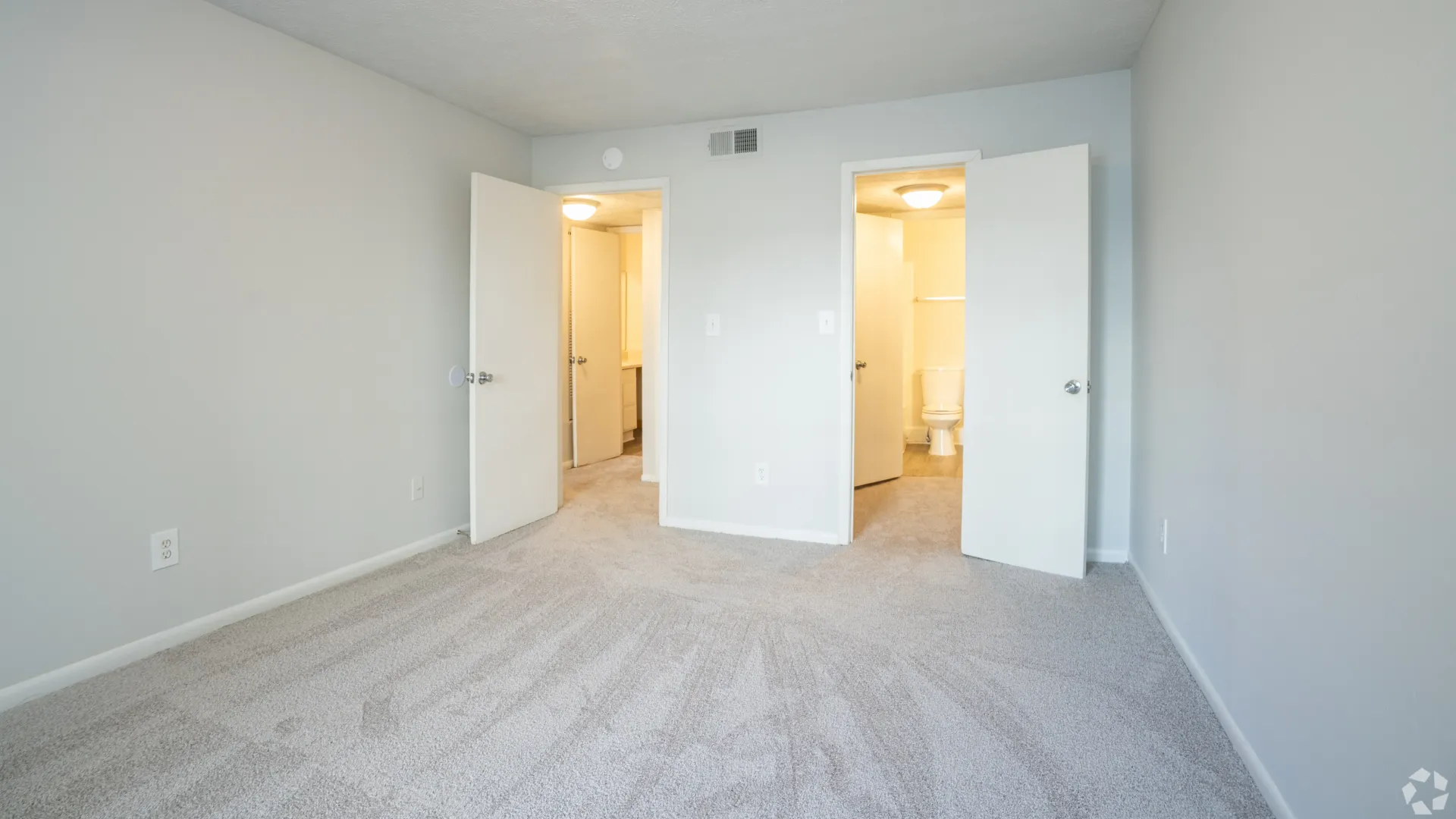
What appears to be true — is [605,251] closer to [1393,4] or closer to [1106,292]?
[1106,292]

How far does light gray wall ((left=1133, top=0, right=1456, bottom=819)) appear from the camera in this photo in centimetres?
104

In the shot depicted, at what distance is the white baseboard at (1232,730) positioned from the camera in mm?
1561

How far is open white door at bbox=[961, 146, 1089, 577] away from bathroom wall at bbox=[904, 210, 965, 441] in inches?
147

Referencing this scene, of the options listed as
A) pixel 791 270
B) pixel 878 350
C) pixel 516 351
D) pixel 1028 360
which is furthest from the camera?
pixel 878 350

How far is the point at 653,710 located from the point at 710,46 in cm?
252

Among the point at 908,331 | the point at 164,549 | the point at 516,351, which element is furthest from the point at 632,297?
the point at 164,549

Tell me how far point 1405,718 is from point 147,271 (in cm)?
339

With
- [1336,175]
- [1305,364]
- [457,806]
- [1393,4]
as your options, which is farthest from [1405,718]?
[457,806]

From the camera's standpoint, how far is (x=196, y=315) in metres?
2.56

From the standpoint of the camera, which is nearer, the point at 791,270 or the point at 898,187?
the point at 791,270

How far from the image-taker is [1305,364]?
1449mm

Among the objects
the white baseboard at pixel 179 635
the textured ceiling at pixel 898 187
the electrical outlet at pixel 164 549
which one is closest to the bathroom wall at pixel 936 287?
the textured ceiling at pixel 898 187

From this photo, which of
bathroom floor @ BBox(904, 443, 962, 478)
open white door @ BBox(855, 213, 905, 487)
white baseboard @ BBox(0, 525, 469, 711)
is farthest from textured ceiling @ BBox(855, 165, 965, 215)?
white baseboard @ BBox(0, 525, 469, 711)

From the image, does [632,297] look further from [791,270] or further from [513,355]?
[791,270]
